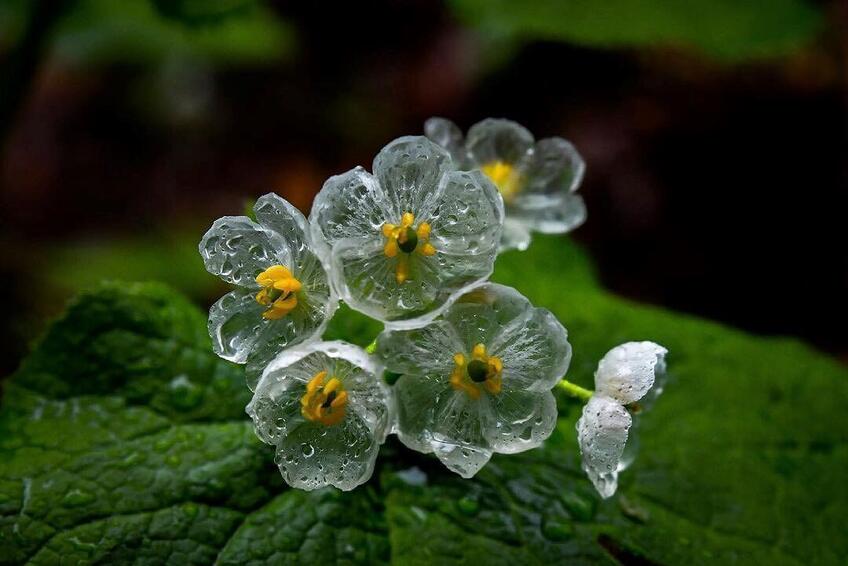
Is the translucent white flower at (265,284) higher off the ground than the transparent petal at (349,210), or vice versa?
the transparent petal at (349,210)

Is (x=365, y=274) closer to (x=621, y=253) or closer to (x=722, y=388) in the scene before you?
(x=722, y=388)

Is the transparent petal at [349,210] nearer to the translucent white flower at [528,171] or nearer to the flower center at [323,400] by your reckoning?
the flower center at [323,400]

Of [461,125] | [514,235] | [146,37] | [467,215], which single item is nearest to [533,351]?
[467,215]

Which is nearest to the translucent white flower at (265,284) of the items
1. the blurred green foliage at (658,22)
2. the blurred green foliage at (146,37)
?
the blurred green foliage at (658,22)

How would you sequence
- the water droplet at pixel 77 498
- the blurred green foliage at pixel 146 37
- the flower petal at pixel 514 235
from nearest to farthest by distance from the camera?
the water droplet at pixel 77 498 < the flower petal at pixel 514 235 < the blurred green foliage at pixel 146 37

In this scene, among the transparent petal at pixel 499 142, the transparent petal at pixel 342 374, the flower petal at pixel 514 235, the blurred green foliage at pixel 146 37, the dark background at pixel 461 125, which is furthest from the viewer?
the blurred green foliage at pixel 146 37

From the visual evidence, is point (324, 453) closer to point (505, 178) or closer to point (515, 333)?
point (515, 333)

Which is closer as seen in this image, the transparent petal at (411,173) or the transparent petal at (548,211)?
the transparent petal at (411,173)
